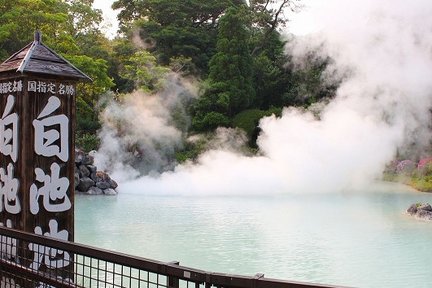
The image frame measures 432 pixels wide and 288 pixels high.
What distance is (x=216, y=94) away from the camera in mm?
21781

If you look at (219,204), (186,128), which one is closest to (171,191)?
(219,204)

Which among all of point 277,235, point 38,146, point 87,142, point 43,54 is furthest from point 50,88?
point 87,142

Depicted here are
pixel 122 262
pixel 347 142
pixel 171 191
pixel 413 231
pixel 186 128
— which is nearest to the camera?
pixel 122 262

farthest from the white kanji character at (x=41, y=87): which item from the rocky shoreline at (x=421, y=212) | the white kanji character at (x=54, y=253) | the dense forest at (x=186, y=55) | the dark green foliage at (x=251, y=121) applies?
the dark green foliage at (x=251, y=121)

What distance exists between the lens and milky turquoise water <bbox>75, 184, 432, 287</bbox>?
6645mm

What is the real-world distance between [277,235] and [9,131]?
563cm

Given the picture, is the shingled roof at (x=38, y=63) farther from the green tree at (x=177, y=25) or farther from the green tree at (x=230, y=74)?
the green tree at (x=177, y=25)

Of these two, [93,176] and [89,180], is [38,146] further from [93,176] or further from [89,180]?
[93,176]

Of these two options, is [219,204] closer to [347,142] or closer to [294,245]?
[294,245]

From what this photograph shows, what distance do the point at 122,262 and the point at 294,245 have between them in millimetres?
6075

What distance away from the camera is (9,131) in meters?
4.27

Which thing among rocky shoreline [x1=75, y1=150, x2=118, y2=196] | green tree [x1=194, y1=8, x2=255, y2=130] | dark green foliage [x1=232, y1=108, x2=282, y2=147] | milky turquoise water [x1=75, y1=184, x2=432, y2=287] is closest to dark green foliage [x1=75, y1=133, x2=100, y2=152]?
rocky shoreline [x1=75, y1=150, x2=118, y2=196]

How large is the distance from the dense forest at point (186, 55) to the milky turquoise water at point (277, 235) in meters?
6.85

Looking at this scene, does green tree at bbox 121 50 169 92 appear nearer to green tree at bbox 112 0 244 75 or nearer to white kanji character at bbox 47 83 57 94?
green tree at bbox 112 0 244 75
